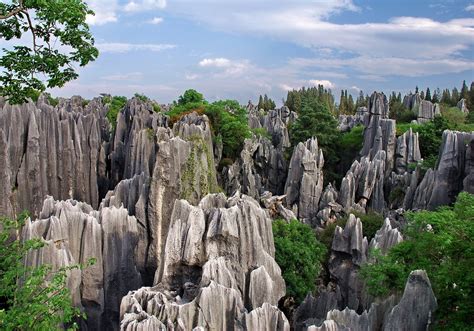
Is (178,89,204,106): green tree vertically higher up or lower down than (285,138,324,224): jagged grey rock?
higher up

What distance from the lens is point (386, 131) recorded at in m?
35.5

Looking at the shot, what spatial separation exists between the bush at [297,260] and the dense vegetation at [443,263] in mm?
4084

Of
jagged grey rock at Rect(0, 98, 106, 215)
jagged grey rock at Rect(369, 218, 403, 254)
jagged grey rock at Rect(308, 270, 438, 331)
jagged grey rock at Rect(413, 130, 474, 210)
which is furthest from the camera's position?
jagged grey rock at Rect(413, 130, 474, 210)

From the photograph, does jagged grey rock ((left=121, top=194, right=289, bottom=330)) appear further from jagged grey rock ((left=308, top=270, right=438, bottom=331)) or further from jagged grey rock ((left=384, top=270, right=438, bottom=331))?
jagged grey rock ((left=384, top=270, right=438, bottom=331))

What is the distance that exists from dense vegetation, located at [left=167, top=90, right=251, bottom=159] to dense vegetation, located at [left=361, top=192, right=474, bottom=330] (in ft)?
74.9

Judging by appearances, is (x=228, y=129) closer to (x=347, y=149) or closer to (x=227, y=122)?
(x=227, y=122)

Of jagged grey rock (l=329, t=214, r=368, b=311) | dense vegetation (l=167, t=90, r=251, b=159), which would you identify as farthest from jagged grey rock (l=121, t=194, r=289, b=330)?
dense vegetation (l=167, t=90, r=251, b=159)

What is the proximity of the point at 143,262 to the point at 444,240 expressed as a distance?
1129cm

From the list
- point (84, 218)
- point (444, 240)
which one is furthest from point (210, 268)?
point (84, 218)

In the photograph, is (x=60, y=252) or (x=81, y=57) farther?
(x=60, y=252)

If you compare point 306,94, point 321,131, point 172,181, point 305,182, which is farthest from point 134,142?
point 306,94

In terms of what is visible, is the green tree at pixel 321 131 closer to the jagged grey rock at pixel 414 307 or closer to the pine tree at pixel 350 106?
the jagged grey rock at pixel 414 307

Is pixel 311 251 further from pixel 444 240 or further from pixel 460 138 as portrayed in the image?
pixel 460 138

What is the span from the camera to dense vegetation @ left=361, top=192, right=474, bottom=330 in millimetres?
10047
